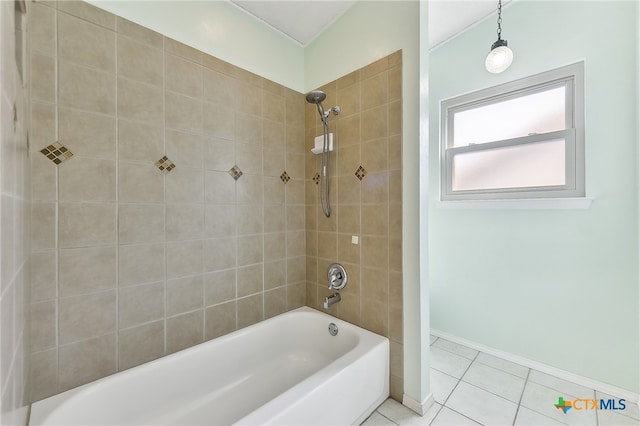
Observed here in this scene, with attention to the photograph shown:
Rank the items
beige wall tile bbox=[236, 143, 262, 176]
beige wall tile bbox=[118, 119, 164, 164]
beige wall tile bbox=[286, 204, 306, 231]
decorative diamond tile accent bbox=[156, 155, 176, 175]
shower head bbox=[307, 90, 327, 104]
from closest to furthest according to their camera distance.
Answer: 1. beige wall tile bbox=[118, 119, 164, 164]
2. decorative diamond tile accent bbox=[156, 155, 176, 175]
3. shower head bbox=[307, 90, 327, 104]
4. beige wall tile bbox=[236, 143, 262, 176]
5. beige wall tile bbox=[286, 204, 306, 231]

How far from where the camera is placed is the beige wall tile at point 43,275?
1032 millimetres

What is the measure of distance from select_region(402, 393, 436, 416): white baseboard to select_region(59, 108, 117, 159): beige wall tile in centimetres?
211

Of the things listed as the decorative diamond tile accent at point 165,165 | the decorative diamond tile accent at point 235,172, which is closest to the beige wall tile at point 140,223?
the decorative diamond tile accent at point 165,165

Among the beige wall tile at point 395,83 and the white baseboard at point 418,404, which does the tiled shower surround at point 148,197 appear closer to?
the beige wall tile at point 395,83

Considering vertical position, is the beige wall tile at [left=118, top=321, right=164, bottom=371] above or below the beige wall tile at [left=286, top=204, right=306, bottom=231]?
below

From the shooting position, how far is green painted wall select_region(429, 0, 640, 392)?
1497 millimetres

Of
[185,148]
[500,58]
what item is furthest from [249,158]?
[500,58]

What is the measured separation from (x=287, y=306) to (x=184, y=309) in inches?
30.9

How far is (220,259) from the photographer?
5.28 feet

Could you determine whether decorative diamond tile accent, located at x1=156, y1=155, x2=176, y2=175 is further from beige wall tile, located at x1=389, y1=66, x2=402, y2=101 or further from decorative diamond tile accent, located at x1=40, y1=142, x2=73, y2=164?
beige wall tile, located at x1=389, y1=66, x2=402, y2=101

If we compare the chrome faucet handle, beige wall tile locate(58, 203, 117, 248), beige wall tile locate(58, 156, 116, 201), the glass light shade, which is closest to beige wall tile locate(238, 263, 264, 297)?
the chrome faucet handle

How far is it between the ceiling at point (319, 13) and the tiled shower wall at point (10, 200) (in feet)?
4.45

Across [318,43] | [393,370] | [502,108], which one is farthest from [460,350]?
[318,43]

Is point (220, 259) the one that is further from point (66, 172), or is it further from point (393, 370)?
point (393, 370)
